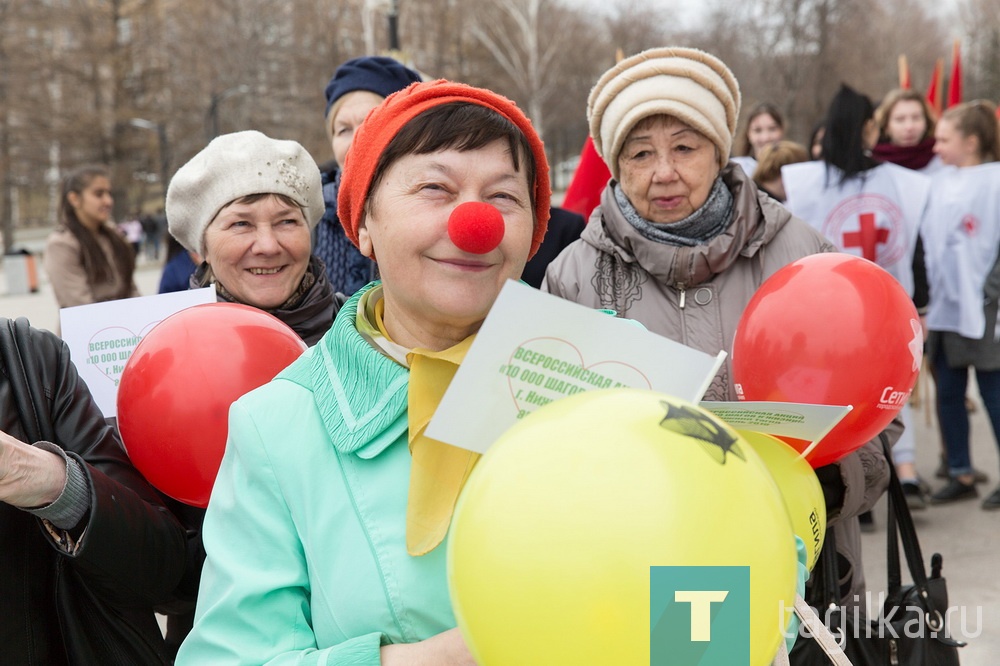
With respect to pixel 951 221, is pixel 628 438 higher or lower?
higher

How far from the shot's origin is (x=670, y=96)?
9.03 feet

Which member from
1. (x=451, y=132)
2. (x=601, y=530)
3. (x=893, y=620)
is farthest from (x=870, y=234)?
(x=601, y=530)

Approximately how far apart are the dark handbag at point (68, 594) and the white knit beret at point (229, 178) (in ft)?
2.71

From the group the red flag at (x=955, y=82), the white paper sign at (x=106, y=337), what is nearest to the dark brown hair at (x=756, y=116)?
the red flag at (x=955, y=82)

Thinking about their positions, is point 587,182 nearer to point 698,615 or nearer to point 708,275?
point 708,275

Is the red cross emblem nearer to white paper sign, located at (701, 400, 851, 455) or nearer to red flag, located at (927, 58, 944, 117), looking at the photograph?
white paper sign, located at (701, 400, 851, 455)

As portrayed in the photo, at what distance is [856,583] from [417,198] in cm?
175

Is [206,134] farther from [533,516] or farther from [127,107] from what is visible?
[533,516]

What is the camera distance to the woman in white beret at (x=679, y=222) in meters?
2.64

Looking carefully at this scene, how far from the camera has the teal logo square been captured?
1.02m

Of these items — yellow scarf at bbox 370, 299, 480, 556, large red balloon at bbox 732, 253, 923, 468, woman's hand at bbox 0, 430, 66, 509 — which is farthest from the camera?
large red balloon at bbox 732, 253, 923, 468

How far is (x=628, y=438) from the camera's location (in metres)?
1.06

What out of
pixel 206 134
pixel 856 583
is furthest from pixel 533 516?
pixel 206 134

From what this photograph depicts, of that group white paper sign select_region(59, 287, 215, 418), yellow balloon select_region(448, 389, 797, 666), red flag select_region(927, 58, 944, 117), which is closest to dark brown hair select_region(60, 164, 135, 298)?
white paper sign select_region(59, 287, 215, 418)
